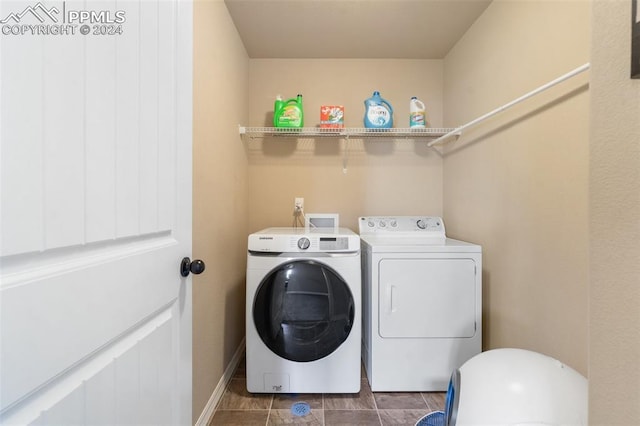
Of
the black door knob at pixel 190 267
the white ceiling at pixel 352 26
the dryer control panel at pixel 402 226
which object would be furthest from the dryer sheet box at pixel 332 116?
the black door knob at pixel 190 267

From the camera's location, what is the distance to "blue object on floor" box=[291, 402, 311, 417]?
1.43 meters

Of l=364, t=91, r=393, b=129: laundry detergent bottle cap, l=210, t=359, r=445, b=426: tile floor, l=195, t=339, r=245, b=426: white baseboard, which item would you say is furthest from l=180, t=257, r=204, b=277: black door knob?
l=364, t=91, r=393, b=129: laundry detergent bottle cap

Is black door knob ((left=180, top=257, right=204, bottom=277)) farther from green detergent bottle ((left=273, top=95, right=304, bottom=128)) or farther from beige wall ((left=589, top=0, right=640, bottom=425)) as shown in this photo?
green detergent bottle ((left=273, top=95, right=304, bottom=128))

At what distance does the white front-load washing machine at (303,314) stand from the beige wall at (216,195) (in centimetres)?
21

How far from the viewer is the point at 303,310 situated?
1.48 m

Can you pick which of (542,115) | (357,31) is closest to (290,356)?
(542,115)

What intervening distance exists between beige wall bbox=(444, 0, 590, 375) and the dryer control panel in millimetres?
270

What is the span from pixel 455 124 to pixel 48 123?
2.32 metres

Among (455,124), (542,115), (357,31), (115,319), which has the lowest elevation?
(115,319)

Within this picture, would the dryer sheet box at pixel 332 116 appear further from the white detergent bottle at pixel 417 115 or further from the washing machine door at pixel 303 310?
the washing machine door at pixel 303 310

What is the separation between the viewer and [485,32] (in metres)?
1.69

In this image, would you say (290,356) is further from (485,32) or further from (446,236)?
(485,32)

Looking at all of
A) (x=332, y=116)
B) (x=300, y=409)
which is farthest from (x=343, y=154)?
(x=300, y=409)

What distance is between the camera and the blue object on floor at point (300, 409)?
1.43m
